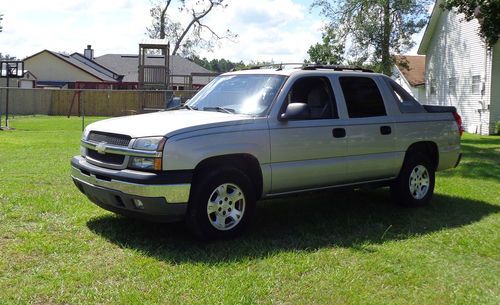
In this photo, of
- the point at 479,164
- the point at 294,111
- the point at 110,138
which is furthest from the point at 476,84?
the point at 110,138

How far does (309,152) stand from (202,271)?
2055mm

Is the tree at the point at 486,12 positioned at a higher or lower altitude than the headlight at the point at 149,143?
higher

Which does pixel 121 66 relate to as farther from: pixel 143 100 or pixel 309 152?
pixel 309 152

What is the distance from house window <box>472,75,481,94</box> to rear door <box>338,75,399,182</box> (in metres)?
19.1

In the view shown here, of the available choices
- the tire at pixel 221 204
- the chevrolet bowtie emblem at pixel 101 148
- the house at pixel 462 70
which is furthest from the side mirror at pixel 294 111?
the house at pixel 462 70

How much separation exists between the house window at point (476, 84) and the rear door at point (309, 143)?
19.9 metres

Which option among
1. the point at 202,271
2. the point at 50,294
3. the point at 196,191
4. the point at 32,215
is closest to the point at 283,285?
the point at 202,271

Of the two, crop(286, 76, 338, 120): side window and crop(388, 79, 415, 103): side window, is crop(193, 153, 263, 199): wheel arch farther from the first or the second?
crop(388, 79, 415, 103): side window

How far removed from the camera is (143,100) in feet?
79.6

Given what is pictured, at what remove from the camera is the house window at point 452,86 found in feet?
86.1

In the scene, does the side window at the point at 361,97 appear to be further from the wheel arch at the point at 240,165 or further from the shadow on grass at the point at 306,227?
the wheel arch at the point at 240,165

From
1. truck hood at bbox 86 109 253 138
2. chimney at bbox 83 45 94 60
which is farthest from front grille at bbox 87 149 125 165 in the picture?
chimney at bbox 83 45 94 60

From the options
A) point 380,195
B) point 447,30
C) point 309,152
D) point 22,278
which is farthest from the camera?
point 447,30

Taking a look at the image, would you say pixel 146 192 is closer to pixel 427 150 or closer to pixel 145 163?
pixel 145 163
